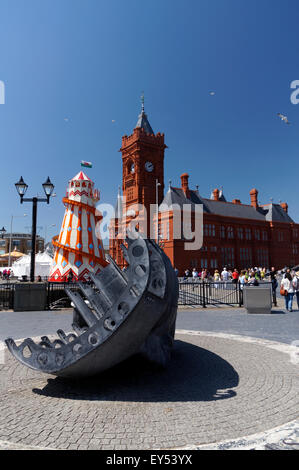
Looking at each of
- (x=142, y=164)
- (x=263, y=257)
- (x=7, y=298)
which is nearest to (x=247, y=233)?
(x=263, y=257)

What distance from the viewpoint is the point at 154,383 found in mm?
4930

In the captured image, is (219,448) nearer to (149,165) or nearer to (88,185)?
(88,185)

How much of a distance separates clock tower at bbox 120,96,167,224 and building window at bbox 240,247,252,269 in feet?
60.7

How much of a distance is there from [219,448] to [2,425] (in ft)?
8.16

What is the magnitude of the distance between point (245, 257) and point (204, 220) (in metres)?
12.8

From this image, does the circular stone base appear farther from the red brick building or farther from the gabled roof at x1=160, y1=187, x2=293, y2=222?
the gabled roof at x1=160, y1=187, x2=293, y2=222

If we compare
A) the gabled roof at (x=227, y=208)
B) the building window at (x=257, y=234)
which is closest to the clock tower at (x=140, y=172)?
the gabled roof at (x=227, y=208)

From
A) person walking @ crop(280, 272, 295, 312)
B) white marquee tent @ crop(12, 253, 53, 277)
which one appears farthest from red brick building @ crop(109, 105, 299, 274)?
person walking @ crop(280, 272, 295, 312)

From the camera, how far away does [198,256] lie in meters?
48.0

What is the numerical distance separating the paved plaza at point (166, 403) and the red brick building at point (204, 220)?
38.6m

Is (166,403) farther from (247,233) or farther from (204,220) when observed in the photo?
(247,233)

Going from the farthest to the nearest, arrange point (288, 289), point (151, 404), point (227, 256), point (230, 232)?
point (230, 232) → point (227, 256) → point (288, 289) → point (151, 404)

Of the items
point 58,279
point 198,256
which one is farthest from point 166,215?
point 58,279

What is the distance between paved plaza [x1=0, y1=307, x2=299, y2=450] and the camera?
316cm
